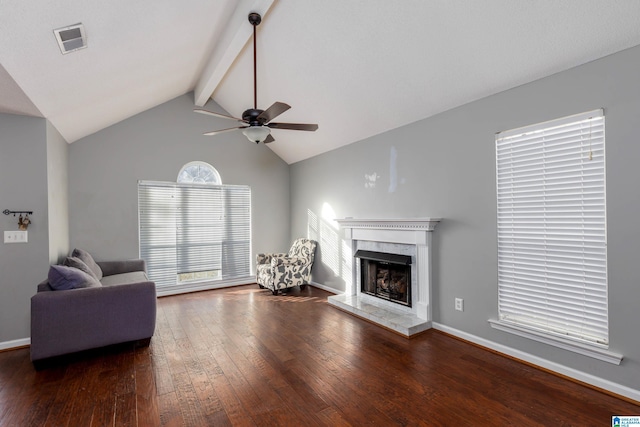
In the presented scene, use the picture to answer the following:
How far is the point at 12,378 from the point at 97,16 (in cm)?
315

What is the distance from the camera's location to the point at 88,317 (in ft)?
9.54

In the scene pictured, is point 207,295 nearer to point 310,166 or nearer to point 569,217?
point 310,166

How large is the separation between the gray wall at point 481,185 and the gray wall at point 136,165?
1.85m

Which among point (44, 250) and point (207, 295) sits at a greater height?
point (44, 250)

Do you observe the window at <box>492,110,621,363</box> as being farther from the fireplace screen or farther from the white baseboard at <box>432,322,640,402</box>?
the fireplace screen

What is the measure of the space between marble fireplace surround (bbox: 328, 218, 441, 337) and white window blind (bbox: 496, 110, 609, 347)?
0.85 meters

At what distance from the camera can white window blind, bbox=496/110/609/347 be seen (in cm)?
240

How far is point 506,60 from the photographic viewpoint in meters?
2.69

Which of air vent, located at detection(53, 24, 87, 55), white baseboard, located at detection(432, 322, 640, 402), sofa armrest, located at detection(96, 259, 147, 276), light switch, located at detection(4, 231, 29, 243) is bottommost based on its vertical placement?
white baseboard, located at detection(432, 322, 640, 402)

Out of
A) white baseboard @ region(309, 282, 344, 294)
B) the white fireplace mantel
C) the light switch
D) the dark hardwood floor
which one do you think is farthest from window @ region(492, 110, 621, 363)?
the light switch

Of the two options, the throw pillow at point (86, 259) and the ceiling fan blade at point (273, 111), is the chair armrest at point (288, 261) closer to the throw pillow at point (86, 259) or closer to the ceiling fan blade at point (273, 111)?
the throw pillow at point (86, 259)

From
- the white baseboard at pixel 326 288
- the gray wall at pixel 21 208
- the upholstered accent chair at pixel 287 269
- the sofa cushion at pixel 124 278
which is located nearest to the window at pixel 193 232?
the upholstered accent chair at pixel 287 269

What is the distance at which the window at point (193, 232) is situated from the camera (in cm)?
523

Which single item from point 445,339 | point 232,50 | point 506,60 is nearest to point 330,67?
point 232,50
